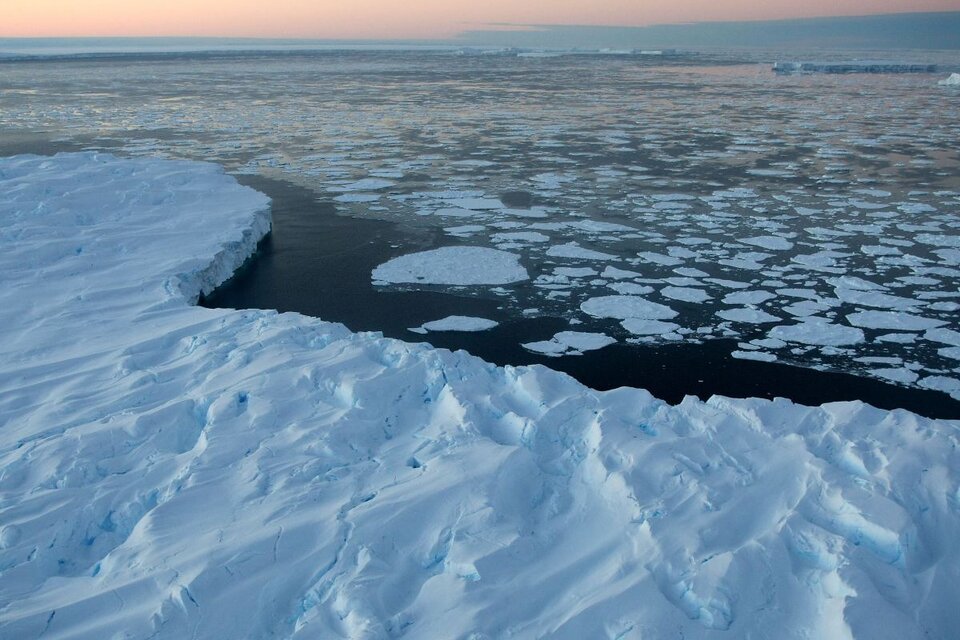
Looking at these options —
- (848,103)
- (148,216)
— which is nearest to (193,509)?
(148,216)

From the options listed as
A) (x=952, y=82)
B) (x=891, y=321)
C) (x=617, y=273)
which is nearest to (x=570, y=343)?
(x=617, y=273)

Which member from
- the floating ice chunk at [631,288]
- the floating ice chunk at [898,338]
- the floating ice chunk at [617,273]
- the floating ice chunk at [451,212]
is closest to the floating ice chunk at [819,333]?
the floating ice chunk at [898,338]

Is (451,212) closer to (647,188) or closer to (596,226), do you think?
(596,226)

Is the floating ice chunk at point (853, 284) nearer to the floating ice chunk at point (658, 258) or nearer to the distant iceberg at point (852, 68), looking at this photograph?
the floating ice chunk at point (658, 258)

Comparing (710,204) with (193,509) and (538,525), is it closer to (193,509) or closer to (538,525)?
(538,525)

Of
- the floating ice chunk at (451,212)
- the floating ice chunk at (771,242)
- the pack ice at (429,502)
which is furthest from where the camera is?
the floating ice chunk at (451,212)

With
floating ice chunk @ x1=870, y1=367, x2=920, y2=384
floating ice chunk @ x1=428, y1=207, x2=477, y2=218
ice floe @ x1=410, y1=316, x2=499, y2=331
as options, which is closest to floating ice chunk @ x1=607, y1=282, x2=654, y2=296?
ice floe @ x1=410, y1=316, x2=499, y2=331
